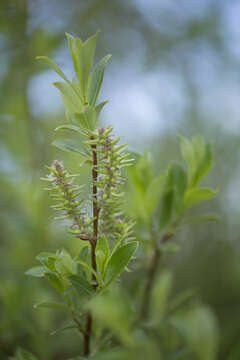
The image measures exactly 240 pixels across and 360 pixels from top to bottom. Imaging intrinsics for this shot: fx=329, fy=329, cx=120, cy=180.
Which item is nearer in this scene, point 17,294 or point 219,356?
point 17,294

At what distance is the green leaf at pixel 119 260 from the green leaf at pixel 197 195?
7.9 inches

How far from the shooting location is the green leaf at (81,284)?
1.15ft

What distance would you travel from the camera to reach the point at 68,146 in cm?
38

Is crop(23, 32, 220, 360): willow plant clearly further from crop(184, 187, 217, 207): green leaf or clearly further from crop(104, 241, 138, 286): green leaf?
crop(184, 187, 217, 207): green leaf

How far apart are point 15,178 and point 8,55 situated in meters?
0.42

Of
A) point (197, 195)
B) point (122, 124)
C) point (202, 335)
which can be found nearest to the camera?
point (202, 335)

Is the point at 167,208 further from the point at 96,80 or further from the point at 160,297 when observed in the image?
the point at 96,80

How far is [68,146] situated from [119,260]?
14cm

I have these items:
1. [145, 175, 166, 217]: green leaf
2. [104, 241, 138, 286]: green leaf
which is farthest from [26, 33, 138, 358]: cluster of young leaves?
[145, 175, 166, 217]: green leaf

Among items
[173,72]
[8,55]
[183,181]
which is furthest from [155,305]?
[173,72]

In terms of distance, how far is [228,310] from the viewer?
98cm

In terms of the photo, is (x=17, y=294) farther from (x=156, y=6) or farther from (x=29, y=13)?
(x=156, y=6)

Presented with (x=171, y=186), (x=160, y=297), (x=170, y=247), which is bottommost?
(x=160, y=297)

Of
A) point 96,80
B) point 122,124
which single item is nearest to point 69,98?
point 96,80
